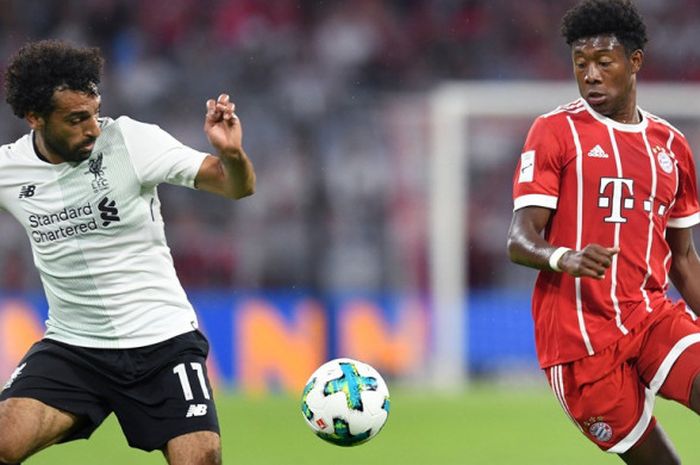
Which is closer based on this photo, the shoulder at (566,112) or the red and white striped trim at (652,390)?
the red and white striped trim at (652,390)

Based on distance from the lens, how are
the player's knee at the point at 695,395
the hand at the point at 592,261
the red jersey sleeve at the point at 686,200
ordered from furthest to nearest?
the red jersey sleeve at the point at 686,200, the player's knee at the point at 695,395, the hand at the point at 592,261

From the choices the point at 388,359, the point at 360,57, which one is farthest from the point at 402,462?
the point at 360,57

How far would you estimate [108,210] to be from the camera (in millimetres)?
5719

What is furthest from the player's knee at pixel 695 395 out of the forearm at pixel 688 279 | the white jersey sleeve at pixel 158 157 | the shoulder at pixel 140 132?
the shoulder at pixel 140 132

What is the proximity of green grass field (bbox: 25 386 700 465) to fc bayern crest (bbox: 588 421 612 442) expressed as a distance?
327 centimetres

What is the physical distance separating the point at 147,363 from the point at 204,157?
2.85 feet

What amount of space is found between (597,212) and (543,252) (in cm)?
40

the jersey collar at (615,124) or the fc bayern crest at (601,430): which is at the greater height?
the jersey collar at (615,124)

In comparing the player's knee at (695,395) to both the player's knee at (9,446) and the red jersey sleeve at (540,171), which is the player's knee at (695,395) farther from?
the player's knee at (9,446)

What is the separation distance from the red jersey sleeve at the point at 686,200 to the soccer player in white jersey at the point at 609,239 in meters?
0.11

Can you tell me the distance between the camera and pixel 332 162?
15.9m

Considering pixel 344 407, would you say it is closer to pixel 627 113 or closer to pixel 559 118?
pixel 559 118

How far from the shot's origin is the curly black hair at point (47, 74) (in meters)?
5.73

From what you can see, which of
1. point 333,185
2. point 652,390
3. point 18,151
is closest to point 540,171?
point 652,390
